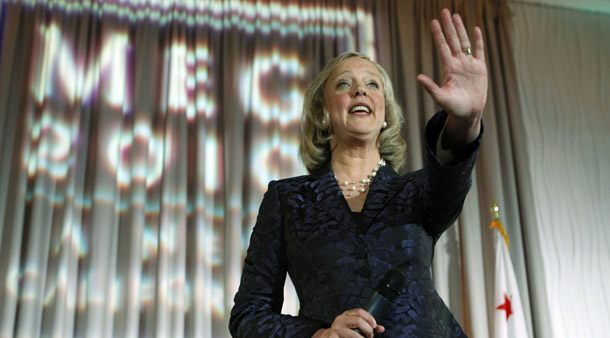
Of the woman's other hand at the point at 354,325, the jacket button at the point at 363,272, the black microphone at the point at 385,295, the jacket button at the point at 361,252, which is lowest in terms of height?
the woman's other hand at the point at 354,325

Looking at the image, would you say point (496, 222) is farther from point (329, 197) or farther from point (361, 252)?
point (361, 252)

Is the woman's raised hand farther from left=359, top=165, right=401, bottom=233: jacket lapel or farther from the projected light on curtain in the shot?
the projected light on curtain

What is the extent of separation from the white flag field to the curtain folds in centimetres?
15

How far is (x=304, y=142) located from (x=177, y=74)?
241 centimetres

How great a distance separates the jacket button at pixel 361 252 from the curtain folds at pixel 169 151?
2423 mm

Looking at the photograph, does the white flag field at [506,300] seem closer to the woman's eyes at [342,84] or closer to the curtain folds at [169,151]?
the curtain folds at [169,151]

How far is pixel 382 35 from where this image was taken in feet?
15.1

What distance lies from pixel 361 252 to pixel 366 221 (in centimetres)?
9

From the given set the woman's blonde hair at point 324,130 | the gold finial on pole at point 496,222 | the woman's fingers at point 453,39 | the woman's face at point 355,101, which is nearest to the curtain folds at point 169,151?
the gold finial on pole at point 496,222

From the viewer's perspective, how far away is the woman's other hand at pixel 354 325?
1179mm

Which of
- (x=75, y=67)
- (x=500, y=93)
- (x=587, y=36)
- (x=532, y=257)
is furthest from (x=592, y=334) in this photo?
(x=75, y=67)

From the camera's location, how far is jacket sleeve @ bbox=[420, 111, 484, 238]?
4.58 feet

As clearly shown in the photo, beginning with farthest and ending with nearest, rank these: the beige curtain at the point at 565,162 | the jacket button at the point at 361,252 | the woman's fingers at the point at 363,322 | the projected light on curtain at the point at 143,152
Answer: the beige curtain at the point at 565,162
the projected light on curtain at the point at 143,152
the jacket button at the point at 361,252
the woman's fingers at the point at 363,322

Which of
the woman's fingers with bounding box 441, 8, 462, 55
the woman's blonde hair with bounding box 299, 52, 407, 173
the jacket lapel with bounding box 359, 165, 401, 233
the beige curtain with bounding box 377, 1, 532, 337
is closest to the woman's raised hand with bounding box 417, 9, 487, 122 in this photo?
the woman's fingers with bounding box 441, 8, 462, 55
